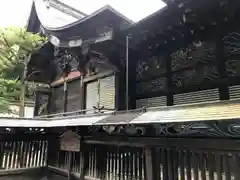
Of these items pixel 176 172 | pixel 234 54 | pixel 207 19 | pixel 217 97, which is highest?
pixel 207 19

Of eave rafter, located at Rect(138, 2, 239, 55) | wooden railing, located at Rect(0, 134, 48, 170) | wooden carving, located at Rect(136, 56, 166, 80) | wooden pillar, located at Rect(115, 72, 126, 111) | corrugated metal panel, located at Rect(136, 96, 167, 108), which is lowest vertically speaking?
wooden railing, located at Rect(0, 134, 48, 170)

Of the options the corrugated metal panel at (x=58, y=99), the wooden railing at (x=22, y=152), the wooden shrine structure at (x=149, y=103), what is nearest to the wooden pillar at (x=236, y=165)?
the wooden shrine structure at (x=149, y=103)

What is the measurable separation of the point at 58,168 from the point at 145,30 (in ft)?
20.3

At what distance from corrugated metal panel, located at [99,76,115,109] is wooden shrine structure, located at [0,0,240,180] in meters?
0.04

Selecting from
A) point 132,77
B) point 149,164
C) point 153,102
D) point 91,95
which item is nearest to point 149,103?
point 153,102

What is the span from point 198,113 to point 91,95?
19.4 feet

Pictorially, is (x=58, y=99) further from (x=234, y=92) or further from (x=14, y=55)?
(x=234, y=92)

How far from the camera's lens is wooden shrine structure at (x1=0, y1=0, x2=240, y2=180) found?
410 cm

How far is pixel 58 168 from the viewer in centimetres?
889

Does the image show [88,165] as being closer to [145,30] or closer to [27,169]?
[27,169]

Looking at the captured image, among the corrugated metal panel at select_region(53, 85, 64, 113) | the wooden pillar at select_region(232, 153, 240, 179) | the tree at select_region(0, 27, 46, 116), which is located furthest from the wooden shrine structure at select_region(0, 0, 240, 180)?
the tree at select_region(0, 27, 46, 116)

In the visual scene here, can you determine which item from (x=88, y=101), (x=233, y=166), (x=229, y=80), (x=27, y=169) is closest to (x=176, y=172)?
(x=233, y=166)

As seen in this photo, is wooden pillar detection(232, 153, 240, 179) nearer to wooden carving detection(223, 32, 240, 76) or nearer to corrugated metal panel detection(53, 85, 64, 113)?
wooden carving detection(223, 32, 240, 76)

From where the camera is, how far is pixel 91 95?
29.4ft
